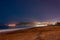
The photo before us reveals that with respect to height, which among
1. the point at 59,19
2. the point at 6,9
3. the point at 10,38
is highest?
the point at 6,9

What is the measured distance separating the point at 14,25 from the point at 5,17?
0.31 ft

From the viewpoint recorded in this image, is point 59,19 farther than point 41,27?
Yes

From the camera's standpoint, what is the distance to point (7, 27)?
92cm

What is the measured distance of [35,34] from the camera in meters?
0.95

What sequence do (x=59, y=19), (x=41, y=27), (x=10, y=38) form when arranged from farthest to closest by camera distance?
(x=59, y=19)
(x=41, y=27)
(x=10, y=38)

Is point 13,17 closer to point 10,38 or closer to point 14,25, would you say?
point 14,25

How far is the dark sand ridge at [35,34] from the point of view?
2.78 ft

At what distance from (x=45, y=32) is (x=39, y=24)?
87 millimetres

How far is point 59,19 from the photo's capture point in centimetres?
112

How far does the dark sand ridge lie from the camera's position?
33.4 inches

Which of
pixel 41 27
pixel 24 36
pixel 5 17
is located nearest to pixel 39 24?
pixel 41 27

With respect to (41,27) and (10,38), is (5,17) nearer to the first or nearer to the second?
(10,38)

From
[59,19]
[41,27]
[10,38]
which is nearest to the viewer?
[10,38]

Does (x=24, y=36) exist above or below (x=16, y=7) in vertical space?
below
